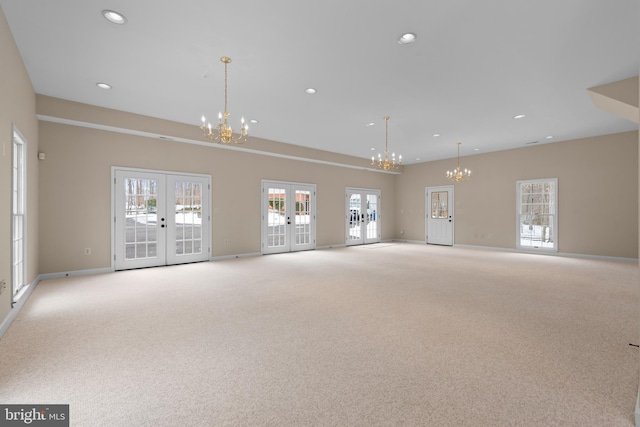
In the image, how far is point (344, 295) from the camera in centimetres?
423

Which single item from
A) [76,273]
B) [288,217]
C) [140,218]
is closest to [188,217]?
[140,218]

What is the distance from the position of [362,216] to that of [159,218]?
6.31 meters

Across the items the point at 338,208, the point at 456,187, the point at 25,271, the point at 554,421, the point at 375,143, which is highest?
the point at 375,143

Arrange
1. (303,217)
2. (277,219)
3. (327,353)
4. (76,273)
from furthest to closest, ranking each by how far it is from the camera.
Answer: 1. (303,217)
2. (277,219)
3. (76,273)
4. (327,353)

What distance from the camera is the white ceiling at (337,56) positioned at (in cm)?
280

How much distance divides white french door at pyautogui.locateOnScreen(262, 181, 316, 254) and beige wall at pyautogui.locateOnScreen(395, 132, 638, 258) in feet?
15.0

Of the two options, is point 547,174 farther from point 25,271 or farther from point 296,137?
point 25,271

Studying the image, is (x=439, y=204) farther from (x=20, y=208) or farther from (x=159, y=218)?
(x=20, y=208)

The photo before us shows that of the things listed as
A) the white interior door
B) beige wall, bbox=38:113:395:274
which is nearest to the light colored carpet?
beige wall, bbox=38:113:395:274

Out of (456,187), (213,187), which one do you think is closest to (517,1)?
(213,187)

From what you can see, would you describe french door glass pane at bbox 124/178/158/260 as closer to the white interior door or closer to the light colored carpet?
the light colored carpet

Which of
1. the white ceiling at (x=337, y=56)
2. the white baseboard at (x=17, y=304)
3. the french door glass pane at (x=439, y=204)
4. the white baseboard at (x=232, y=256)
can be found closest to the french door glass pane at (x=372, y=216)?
the french door glass pane at (x=439, y=204)

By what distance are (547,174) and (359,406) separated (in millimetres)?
8684

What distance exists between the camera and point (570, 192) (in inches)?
302
